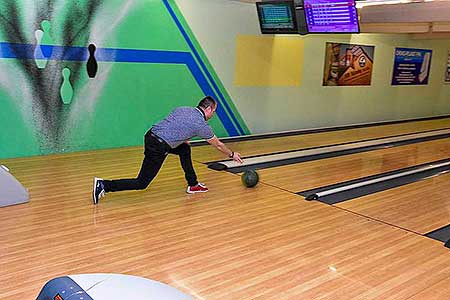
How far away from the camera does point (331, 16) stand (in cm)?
548

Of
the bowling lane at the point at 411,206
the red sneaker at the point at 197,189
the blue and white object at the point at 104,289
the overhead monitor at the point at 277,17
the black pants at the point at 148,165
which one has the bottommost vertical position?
the bowling lane at the point at 411,206

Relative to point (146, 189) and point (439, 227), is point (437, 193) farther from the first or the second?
point (146, 189)

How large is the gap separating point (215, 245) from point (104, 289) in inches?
63.0

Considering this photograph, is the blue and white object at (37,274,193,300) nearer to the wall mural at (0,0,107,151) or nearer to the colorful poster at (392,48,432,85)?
the wall mural at (0,0,107,151)

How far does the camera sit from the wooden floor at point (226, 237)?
8.78ft

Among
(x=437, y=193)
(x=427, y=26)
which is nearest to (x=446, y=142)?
(x=427, y=26)

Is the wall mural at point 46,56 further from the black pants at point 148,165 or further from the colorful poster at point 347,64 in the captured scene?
the colorful poster at point 347,64

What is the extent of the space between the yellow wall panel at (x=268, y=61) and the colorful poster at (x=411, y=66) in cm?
316

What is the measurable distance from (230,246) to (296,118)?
5388mm

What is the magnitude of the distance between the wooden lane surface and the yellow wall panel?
3.23 meters

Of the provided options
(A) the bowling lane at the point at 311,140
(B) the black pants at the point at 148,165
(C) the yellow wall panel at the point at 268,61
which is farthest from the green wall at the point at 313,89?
(B) the black pants at the point at 148,165

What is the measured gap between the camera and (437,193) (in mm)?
4723

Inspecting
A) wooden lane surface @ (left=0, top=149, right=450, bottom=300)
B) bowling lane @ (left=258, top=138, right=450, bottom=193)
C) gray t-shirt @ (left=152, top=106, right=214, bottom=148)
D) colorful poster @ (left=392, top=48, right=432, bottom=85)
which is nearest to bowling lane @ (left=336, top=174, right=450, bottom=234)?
wooden lane surface @ (left=0, top=149, right=450, bottom=300)

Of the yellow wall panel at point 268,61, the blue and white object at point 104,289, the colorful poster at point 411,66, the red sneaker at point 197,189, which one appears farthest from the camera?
the colorful poster at point 411,66
